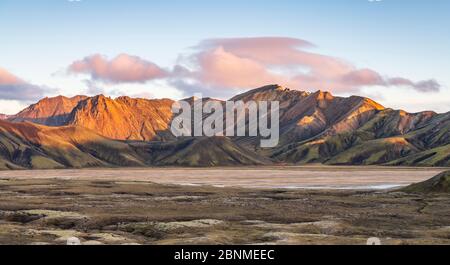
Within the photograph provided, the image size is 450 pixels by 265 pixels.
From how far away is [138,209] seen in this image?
8019cm

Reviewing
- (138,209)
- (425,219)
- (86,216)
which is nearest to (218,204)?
(138,209)

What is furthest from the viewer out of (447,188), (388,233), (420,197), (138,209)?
(447,188)

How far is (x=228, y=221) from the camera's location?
211ft

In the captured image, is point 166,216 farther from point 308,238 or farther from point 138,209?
point 308,238

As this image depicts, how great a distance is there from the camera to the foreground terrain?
4947 cm

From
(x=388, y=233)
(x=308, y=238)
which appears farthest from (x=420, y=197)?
(x=308, y=238)

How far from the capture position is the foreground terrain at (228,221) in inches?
1948

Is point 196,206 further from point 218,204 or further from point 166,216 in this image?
point 166,216

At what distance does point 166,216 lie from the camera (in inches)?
2763
